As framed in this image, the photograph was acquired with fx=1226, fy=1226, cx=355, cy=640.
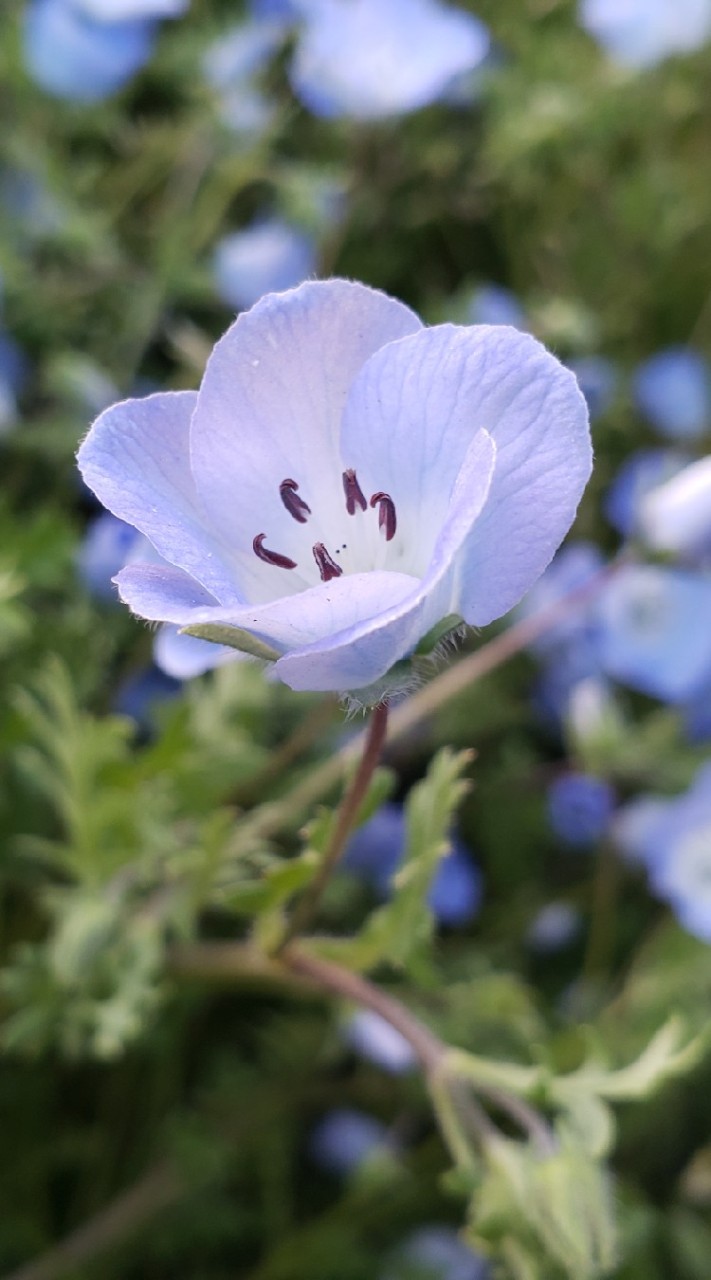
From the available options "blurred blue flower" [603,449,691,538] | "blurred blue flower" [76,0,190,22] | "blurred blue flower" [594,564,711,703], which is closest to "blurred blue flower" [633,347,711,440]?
"blurred blue flower" [603,449,691,538]

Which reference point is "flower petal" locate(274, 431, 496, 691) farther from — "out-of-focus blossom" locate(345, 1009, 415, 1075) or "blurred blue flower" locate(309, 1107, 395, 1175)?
"blurred blue flower" locate(309, 1107, 395, 1175)

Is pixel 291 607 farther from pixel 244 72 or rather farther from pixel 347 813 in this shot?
pixel 244 72

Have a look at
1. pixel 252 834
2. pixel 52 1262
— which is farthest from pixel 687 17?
pixel 52 1262

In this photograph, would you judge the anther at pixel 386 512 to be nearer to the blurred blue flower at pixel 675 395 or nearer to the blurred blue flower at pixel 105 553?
the blurred blue flower at pixel 105 553

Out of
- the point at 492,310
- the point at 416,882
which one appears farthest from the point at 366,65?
the point at 416,882

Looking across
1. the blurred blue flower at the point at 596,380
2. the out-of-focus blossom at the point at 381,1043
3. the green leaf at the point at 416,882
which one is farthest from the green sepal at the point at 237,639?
the blurred blue flower at the point at 596,380

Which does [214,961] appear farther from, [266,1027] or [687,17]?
[687,17]
